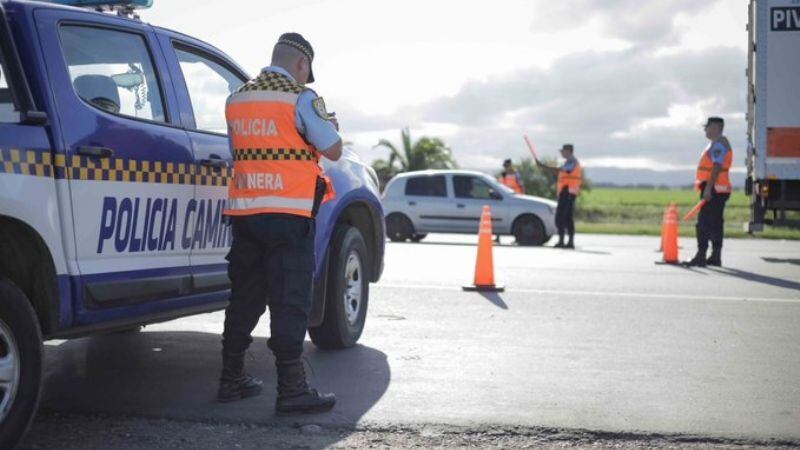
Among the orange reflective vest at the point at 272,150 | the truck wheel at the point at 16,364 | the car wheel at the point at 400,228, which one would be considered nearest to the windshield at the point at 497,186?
the car wheel at the point at 400,228

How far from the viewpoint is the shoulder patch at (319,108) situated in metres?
5.29

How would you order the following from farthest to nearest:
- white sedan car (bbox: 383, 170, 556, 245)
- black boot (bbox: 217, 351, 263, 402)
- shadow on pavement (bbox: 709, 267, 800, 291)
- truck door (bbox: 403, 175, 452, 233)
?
truck door (bbox: 403, 175, 452, 233), white sedan car (bbox: 383, 170, 556, 245), shadow on pavement (bbox: 709, 267, 800, 291), black boot (bbox: 217, 351, 263, 402)

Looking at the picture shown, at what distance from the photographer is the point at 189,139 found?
5.82 meters

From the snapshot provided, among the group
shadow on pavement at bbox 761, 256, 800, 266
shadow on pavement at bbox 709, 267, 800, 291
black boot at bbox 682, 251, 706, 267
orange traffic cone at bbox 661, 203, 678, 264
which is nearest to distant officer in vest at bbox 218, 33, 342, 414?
shadow on pavement at bbox 709, 267, 800, 291

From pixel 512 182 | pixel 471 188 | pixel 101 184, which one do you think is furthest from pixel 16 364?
pixel 512 182

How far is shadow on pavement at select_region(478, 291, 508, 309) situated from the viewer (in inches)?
394

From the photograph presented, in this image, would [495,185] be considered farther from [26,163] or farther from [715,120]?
[26,163]

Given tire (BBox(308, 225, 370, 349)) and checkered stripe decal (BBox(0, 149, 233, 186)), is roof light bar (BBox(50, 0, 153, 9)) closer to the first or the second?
checkered stripe decal (BBox(0, 149, 233, 186))

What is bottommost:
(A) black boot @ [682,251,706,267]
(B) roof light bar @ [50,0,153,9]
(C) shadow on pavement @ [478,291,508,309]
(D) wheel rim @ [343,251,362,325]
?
(C) shadow on pavement @ [478,291,508,309]

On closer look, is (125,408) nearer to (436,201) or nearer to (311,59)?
(311,59)

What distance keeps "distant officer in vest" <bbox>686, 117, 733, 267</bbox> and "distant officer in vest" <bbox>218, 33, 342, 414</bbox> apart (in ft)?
32.6

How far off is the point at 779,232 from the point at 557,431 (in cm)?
2367

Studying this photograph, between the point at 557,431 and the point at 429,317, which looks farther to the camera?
the point at 429,317

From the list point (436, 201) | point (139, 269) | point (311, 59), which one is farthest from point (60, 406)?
point (436, 201)
